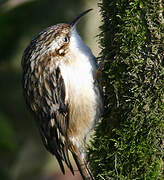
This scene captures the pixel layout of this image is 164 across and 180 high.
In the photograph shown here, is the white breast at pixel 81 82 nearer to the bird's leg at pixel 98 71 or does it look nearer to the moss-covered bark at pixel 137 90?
the bird's leg at pixel 98 71

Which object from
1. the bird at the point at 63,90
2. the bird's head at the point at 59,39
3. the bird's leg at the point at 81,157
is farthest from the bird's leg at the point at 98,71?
the bird's leg at the point at 81,157

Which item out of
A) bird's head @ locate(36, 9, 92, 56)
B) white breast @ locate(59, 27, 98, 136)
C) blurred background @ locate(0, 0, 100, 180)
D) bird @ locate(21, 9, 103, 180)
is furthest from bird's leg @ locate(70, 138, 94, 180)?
blurred background @ locate(0, 0, 100, 180)

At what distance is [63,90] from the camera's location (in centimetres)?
272

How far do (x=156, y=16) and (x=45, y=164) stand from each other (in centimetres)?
465

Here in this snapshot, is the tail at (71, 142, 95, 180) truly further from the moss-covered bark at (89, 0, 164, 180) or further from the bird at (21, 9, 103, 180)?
the moss-covered bark at (89, 0, 164, 180)

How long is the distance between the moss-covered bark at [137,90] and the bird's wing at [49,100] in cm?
66

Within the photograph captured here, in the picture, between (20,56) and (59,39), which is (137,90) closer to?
(59,39)

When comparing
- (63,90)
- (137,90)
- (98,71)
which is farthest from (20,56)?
(137,90)

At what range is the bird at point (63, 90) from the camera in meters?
2.65

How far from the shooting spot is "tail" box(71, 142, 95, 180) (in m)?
2.54

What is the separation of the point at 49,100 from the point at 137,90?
3.07 ft

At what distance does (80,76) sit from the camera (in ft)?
8.59

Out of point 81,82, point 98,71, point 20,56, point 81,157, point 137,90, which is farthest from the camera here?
point 20,56

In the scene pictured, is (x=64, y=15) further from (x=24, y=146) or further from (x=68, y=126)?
(x=68, y=126)
